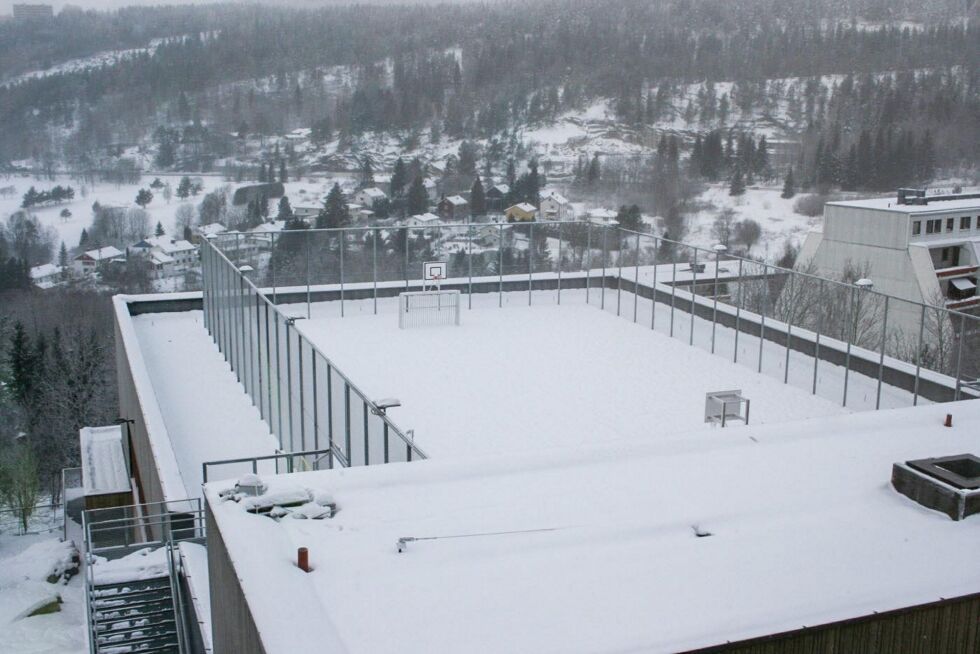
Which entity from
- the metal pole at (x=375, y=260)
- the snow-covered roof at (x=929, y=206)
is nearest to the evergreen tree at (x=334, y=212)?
the snow-covered roof at (x=929, y=206)

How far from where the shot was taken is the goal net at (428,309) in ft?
66.4

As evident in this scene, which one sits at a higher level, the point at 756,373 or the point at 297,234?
the point at 297,234

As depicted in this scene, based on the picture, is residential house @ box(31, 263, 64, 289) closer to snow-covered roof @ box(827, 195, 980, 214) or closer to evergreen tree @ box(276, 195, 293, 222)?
evergreen tree @ box(276, 195, 293, 222)

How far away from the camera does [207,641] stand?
24.5 feet

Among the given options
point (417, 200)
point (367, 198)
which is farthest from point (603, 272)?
point (367, 198)

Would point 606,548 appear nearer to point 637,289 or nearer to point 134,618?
point 134,618

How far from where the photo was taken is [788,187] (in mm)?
71688

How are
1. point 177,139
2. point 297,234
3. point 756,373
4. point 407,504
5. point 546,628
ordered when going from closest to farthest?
point 546,628 < point 407,504 < point 756,373 < point 297,234 < point 177,139

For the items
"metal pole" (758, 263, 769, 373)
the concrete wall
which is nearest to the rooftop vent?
the concrete wall

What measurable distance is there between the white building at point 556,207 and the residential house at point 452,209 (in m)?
5.59

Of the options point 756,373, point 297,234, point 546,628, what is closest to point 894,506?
point 546,628

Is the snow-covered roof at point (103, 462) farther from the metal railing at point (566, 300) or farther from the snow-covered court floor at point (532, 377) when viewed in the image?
the snow-covered court floor at point (532, 377)

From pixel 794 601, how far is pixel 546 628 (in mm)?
1282

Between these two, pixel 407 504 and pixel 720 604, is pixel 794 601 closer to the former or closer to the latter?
pixel 720 604
